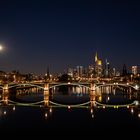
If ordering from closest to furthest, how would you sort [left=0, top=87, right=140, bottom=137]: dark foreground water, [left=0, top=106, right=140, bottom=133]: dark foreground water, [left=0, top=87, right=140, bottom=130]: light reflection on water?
1. [left=0, top=87, right=140, bottom=137]: dark foreground water
2. [left=0, top=106, right=140, bottom=133]: dark foreground water
3. [left=0, top=87, right=140, bottom=130]: light reflection on water

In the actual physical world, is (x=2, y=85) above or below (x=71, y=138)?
above

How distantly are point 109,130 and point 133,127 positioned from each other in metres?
3.30

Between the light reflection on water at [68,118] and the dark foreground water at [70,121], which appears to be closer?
the dark foreground water at [70,121]

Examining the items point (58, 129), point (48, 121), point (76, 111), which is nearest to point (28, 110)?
point (76, 111)

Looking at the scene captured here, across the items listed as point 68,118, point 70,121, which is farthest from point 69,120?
point 68,118

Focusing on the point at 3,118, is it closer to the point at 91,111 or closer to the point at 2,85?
the point at 91,111

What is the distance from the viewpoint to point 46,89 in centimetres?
7281

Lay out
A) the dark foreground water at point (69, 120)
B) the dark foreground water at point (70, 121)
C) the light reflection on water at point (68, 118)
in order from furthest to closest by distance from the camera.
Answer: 1. the light reflection on water at point (68, 118)
2. the dark foreground water at point (69, 120)
3. the dark foreground water at point (70, 121)

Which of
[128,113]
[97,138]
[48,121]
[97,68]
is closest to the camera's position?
[97,138]

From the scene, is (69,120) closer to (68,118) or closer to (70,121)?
(70,121)

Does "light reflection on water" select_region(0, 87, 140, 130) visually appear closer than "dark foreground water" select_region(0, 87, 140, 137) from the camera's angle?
No

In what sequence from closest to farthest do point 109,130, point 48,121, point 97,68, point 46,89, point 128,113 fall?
1. point 109,130
2. point 48,121
3. point 128,113
4. point 46,89
5. point 97,68

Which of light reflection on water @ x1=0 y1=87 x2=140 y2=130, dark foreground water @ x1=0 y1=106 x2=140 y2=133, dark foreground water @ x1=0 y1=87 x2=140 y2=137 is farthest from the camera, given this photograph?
light reflection on water @ x1=0 y1=87 x2=140 y2=130

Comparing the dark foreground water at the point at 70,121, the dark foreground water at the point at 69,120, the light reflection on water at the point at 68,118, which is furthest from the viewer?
the light reflection on water at the point at 68,118
